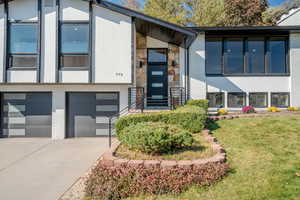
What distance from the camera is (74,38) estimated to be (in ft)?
25.6

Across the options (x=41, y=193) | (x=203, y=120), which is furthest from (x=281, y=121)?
(x=41, y=193)

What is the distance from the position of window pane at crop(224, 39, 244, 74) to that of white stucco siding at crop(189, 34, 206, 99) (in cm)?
131

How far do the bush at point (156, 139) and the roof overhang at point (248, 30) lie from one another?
6.95m

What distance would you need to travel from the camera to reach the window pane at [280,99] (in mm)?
9675

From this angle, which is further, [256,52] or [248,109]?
[256,52]

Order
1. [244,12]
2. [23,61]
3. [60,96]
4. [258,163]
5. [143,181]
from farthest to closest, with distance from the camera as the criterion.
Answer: [244,12] → [60,96] → [23,61] → [258,163] → [143,181]

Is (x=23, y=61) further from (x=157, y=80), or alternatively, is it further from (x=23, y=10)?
(x=157, y=80)

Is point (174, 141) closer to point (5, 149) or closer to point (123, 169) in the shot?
point (123, 169)

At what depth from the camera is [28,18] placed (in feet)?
25.6

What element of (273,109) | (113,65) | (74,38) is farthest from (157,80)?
(273,109)

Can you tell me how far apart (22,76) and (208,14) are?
16.3 m

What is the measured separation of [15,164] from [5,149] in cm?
222

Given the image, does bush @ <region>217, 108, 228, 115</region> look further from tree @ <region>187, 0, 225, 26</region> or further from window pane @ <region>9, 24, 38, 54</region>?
tree @ <region>187, 0, 225, 26</region>

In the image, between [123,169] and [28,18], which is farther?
[28,18]
